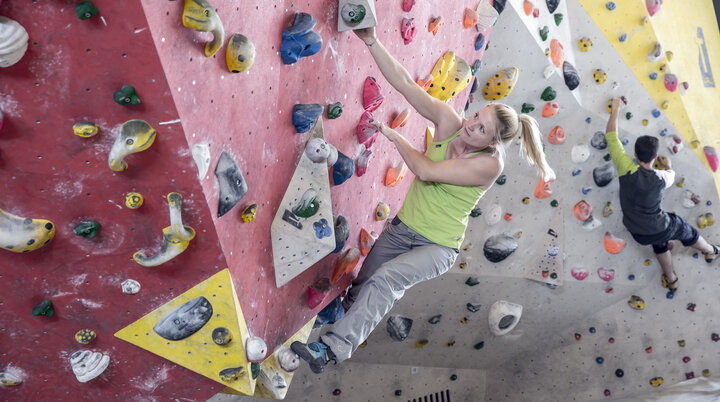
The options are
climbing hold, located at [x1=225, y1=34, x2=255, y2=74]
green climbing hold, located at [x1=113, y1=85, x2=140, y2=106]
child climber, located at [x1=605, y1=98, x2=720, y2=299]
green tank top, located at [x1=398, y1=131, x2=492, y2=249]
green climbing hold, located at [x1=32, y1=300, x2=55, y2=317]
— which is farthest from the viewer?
child climber, located at [x1=605, y1=98, x2=720, y2=299]

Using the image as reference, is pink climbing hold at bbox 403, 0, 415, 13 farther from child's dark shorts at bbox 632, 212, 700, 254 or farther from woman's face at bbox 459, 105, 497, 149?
child's dark shorts at bbox 632, 212, 700, 254

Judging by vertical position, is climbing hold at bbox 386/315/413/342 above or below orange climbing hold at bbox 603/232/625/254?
below

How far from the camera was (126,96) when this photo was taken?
1.62m

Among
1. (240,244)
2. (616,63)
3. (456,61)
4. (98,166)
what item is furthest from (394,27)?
(616,63)

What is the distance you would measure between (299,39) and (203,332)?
1.00m

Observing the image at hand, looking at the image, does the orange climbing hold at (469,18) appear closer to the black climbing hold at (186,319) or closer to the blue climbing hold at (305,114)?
the blue climbing hold at (305,114)

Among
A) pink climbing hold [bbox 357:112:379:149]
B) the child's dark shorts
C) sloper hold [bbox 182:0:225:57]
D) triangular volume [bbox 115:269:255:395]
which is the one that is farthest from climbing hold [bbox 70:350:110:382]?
the child's dark shorts

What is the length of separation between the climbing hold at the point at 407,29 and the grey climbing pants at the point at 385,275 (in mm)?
814

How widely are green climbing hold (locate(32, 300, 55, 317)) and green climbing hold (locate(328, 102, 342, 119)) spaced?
1163 mm

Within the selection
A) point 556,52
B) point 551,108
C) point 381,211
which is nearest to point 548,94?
point 551,108

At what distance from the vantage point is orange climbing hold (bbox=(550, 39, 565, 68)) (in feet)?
14.4

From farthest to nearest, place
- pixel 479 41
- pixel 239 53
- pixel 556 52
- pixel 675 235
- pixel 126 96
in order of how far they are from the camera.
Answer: pixel 675 235
pixel 556 52
pixel 479 41
pixel 239 53
pixel 126 96

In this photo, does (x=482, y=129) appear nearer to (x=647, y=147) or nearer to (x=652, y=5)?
(x=647, y=147)

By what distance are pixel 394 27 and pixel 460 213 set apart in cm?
84
